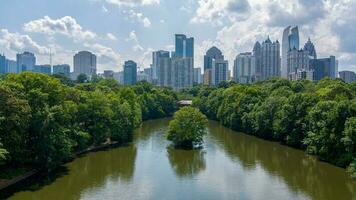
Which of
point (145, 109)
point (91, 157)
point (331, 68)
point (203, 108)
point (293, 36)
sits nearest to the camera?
point (91, 157)

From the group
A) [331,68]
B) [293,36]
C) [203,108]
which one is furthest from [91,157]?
[293,36]

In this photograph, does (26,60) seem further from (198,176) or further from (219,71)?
(198,176)

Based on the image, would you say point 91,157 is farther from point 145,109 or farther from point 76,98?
point 145,109

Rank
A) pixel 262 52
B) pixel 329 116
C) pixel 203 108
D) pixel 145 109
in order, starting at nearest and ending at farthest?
pixel 329 116 → pixel 145 109 → pixel 203 108 → pixel 262 52

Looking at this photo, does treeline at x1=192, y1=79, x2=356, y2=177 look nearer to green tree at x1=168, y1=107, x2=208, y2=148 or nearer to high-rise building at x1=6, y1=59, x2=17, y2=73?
green tree at x1=168, y1=107, x2=208, y2=148

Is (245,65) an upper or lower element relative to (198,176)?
upper

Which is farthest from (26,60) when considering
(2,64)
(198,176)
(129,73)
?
(198,176)
